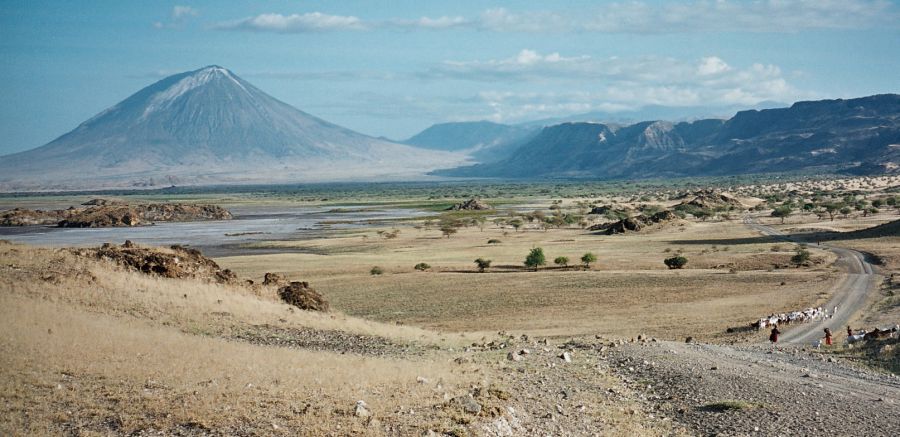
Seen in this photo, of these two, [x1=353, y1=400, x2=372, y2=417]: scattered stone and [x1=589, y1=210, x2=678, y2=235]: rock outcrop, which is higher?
[x1=353, y1=400, x2=372, y2=417]: scattered stone

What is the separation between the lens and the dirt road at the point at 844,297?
3013cm

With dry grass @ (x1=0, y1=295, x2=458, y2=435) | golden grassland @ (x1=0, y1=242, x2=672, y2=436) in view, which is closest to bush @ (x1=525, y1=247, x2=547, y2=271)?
golden grassland @ (x1=0, y1=242, x2=672, y2=436)

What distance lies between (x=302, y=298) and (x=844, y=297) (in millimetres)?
25714

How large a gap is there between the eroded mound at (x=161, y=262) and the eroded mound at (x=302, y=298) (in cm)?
199

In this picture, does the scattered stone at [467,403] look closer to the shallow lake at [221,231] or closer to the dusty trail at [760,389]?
the dusty trail at [760,389]

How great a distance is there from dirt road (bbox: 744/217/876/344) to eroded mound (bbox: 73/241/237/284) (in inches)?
795

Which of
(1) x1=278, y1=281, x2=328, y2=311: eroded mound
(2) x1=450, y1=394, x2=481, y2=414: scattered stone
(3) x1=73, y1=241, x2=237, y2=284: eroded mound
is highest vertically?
(3) x1=73, y1=241, x2=237, y2=284: eroded mound

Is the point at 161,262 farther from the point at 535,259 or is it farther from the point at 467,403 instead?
the point at 535,259

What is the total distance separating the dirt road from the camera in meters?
30.1

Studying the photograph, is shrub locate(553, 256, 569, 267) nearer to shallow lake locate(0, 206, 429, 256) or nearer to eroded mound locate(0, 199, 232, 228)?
shallow lake locate(0, 206, 429, 256)

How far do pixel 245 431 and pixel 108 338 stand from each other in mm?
7035

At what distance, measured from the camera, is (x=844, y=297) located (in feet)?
131

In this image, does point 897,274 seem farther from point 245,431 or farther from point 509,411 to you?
point 245,431

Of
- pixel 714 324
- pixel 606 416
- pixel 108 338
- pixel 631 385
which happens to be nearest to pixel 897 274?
pixel 714 324
